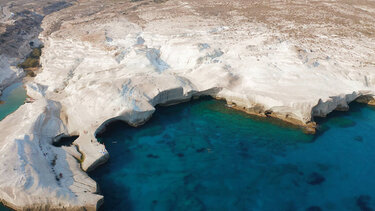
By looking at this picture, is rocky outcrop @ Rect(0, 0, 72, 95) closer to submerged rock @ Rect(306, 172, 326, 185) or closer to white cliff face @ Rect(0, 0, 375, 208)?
white cliff face @ Rect(0, 0, 375, 208)

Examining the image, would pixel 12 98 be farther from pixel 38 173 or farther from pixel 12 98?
pixel 38 173

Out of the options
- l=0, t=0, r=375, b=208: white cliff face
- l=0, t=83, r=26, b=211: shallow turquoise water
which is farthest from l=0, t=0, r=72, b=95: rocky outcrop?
l=0, t=0, r=375, b=208: white cliff face

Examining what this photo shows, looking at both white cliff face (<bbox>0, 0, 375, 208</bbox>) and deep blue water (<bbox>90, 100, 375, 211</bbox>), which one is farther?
white cliff face (<bbox>0, 0, 375, 208</bbox>)

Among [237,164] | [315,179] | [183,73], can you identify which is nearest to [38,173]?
[237,164]

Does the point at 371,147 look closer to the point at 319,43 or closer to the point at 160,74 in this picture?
the point at 319,43

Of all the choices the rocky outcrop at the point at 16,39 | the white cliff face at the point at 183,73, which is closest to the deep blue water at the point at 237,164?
the white cliff face at the point at 183,73

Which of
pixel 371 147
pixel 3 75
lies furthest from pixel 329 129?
pixel 3 75
